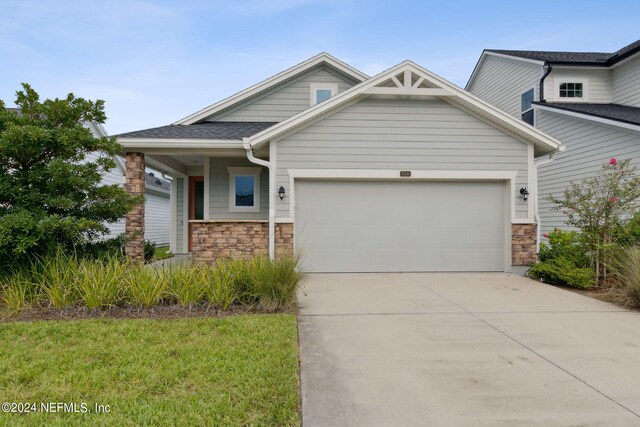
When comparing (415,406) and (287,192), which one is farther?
(287,192)

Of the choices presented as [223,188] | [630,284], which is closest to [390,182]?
[630,284]

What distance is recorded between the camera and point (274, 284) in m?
4.88

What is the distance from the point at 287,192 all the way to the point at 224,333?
4.42 metres

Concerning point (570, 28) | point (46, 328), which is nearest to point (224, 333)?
point (46, 328)

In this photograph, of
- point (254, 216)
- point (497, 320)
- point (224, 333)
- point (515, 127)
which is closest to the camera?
point (224, 333)

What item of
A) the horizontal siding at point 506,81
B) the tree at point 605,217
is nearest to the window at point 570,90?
the horizontal siding at point 506,81

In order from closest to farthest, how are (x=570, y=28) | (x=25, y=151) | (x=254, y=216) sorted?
(x=25, y=151) → (x=254, y=216) → (x=570, y=28)

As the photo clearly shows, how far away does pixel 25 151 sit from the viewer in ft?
16.9

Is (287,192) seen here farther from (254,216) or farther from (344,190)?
(254,216)

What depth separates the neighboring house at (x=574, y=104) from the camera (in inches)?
373

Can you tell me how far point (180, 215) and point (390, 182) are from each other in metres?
7.03

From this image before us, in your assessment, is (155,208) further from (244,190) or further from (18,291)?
(18,291)

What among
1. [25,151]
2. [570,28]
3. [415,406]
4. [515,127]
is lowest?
[415,406]

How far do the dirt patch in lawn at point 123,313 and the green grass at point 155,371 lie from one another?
0.95ft
